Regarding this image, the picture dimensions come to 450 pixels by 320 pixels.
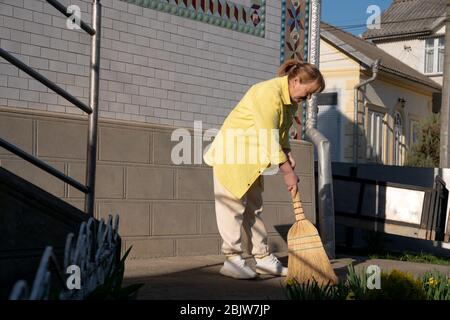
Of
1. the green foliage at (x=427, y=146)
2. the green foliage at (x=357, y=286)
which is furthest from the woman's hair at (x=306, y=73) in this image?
the green foliage at (x=427, y=146)

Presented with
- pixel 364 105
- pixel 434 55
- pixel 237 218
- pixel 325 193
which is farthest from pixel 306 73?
pixel 434 55

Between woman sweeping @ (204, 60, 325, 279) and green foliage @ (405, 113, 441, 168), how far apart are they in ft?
62.9

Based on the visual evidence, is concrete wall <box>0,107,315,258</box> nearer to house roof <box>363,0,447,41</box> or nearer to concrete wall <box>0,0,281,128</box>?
concrete wall <box>0,0,281,128</box>

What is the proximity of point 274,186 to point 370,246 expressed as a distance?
226 centimetres

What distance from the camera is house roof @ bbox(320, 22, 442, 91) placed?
75.3 ft

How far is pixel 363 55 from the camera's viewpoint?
2289 cm

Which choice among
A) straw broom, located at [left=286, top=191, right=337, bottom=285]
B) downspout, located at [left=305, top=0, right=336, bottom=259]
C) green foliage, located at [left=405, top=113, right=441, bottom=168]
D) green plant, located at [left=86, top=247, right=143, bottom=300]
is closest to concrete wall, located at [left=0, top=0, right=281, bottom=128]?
downspout, located at [left=305, top=0, right=336, bottom=259]

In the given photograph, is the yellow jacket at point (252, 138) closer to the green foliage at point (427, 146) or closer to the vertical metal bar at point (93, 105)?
the vertical metal bar at point (93, 105)

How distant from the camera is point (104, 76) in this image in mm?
6941

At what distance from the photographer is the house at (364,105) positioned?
23156mm

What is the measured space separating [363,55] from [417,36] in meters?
8.55

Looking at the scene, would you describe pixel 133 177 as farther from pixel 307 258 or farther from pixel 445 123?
pixel 445 123

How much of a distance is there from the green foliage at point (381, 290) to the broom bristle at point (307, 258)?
0.48 metres

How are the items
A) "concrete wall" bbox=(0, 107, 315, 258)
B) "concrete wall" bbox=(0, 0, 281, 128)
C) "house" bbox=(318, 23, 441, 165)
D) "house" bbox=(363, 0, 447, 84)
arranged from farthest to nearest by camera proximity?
"house" bbox=(363, 0, 447, 84) < "house" bbox=(318, 23, 441, 165) < "concrete wall" bbox=(0, 0, 281, 128) < "concrete wall" bbox=(0, 107, 315, 258)
